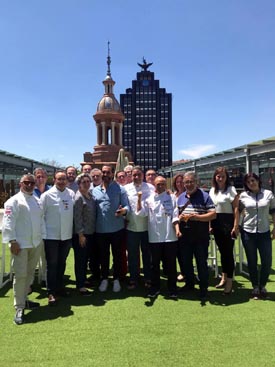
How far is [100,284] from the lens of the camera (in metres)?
5.46

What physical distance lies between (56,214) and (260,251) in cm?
293

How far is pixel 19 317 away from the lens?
13.5 ft

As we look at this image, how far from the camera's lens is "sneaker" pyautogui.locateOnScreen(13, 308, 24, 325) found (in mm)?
4062

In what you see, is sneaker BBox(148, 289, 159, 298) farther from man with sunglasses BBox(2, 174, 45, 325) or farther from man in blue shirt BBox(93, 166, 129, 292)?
man with sunglasses BBox(2, 174, 45, 325)

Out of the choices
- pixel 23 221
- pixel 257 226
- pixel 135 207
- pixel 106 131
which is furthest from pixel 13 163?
pixel 106 131

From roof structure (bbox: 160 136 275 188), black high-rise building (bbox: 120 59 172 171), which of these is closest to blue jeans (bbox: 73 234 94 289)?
roof structure (bbox: 160 136 275 188)

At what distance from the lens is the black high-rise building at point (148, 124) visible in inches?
3792

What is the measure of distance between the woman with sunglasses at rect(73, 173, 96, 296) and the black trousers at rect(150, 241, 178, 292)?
0.99 m

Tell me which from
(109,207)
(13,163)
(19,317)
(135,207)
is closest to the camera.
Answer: (19,317)

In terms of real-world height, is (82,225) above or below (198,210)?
below

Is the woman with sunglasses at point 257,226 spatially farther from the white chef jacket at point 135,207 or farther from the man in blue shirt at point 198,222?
the white chef jacket at point 135,207

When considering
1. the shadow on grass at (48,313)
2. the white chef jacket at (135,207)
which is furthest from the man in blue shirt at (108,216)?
the shadow on grass at (48,313)

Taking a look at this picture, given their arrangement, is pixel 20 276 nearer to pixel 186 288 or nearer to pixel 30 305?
pixel 30 305

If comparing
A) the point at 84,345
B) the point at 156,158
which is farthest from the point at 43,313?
the point at 156,158
